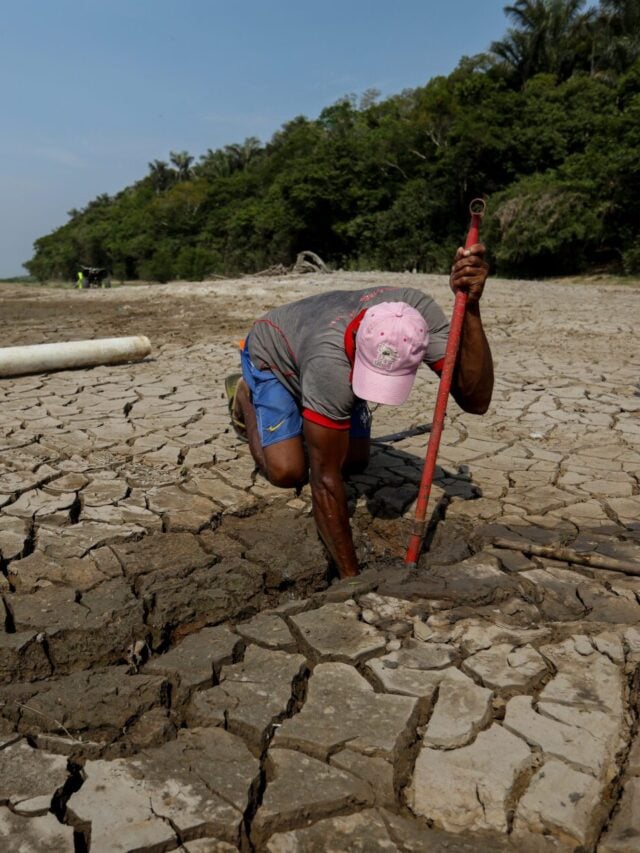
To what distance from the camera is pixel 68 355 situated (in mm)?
5410

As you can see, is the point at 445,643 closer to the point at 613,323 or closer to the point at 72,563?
the point at 72,563

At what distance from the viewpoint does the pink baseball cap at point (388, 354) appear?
7.26ft

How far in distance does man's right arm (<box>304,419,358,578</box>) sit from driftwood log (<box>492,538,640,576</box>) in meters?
0.64

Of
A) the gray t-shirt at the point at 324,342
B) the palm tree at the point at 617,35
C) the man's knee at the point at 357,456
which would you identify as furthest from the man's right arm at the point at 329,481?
the palm tree at the point at 617,35

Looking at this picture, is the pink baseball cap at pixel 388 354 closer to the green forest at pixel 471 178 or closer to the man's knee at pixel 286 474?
the man's knee at pixel 286 474

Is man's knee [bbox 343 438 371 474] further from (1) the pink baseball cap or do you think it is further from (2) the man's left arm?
(1) the pink baseball cap

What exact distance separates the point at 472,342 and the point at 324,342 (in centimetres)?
49

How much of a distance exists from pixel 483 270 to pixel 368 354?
469 mm

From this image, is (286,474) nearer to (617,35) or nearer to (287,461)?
(287,461)

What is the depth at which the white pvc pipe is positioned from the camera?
17.0 feet

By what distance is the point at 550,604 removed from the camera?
231 cm

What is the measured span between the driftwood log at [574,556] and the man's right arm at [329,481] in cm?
64

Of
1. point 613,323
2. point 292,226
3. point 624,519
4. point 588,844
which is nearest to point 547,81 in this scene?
point 292,226

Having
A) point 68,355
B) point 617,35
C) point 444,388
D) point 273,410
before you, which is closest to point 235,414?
point 273,410
